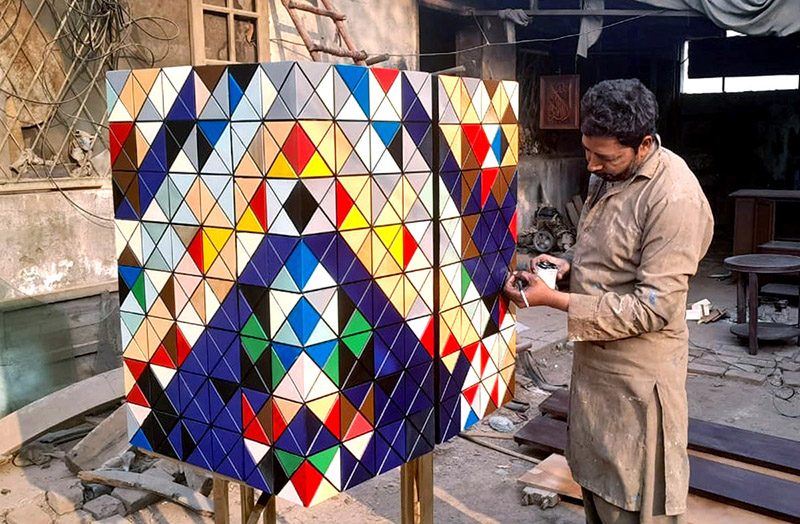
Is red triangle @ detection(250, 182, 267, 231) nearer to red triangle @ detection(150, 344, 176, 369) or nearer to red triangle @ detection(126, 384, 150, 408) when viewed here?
red triangle @ detection(150, 344, 176, 369)

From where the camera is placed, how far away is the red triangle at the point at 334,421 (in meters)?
1.75

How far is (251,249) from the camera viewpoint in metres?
1.71

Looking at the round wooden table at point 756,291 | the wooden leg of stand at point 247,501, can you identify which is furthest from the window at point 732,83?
the wooden leg of stand at point 247,501

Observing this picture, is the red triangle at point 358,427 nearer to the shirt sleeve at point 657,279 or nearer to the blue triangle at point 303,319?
the blue triangle at point 303,319

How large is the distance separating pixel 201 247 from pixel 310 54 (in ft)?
16.6

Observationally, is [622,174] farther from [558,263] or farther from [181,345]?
[181,345]

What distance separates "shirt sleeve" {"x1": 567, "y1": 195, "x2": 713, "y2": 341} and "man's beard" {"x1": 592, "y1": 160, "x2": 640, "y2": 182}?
0.13 metres

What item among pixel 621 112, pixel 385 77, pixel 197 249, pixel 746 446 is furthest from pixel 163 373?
pixel 746 446

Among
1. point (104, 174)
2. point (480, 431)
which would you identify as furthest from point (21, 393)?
point (480, 431)

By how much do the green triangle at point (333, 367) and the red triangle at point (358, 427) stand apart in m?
0.12

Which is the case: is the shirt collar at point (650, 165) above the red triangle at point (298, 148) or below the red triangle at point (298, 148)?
below

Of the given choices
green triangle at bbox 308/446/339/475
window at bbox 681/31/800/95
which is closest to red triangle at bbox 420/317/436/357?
green triangle at bbox 308/446/339/475

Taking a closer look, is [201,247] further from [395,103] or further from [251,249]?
[395,103]

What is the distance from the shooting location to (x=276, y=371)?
5.64 feet
